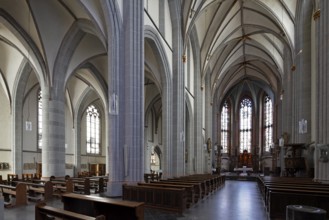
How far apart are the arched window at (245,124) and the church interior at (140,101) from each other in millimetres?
9754

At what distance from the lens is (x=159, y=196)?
876cm

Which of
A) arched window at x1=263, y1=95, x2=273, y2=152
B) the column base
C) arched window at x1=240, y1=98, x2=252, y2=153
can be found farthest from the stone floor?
arched window at x1=240, y1=98, x2=252, y2=153

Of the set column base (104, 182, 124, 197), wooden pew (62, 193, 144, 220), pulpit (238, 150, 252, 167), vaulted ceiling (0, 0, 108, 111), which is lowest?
pulpit (238, 150, 252, 167)

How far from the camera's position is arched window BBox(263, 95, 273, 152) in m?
41.7

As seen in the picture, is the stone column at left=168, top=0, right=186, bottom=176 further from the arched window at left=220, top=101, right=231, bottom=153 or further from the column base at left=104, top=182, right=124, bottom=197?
the arched window at left=220, top=101, right=231, bottom=153

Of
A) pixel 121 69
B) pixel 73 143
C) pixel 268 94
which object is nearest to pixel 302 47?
pixel 121 69

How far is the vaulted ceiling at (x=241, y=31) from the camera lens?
2069 cm

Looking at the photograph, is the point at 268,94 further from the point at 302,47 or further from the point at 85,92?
the point at 85,92

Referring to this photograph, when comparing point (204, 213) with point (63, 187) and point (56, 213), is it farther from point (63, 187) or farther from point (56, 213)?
point (63, 187)

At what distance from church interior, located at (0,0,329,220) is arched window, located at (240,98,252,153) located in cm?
975

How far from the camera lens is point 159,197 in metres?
8.75

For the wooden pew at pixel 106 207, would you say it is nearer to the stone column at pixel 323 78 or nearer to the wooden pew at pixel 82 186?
the wooden pew at pixel 82 186

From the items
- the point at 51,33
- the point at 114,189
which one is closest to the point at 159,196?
the point at 114,189

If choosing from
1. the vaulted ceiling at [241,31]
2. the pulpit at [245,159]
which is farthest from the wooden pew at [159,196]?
the pulpit at [245,159]
